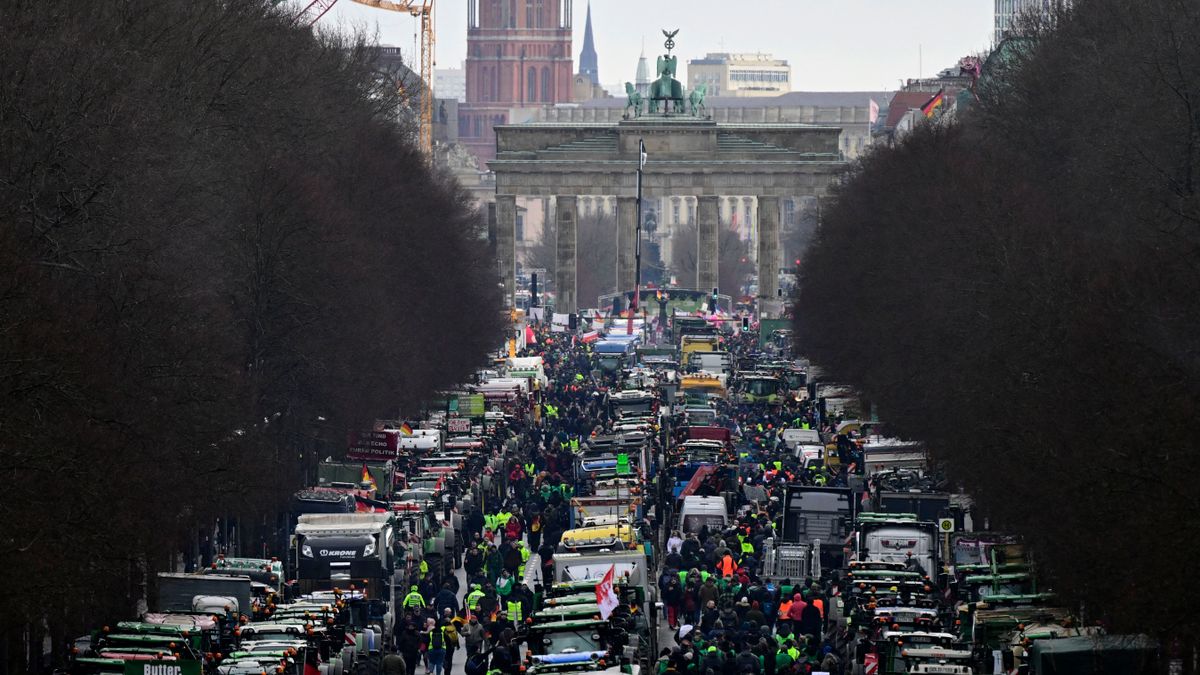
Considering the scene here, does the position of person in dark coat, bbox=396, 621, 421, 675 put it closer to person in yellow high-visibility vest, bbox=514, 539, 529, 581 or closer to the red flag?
the red flag

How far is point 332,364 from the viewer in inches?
2726

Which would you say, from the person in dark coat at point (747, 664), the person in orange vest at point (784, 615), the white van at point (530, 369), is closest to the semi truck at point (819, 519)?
the person in orange vest at point (784, 615)

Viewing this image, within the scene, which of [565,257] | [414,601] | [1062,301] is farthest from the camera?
[565,257]

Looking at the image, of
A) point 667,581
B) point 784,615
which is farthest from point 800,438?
point 784,615

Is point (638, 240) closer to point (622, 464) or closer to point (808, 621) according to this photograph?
point (622, 464)

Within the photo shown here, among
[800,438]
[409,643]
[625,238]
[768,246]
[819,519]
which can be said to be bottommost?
[409,643]

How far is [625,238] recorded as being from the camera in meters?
167

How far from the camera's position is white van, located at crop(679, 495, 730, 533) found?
190ft

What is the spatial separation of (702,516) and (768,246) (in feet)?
357

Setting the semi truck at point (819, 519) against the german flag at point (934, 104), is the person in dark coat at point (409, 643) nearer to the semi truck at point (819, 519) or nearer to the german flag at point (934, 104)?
the semi truck at point (819, 519)

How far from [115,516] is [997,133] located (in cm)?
4794

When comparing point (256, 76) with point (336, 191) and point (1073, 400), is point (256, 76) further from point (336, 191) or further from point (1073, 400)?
point (1073, 400)

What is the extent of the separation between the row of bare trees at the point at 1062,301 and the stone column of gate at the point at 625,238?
190 ft

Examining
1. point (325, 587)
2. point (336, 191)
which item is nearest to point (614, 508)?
point (325, 587)
